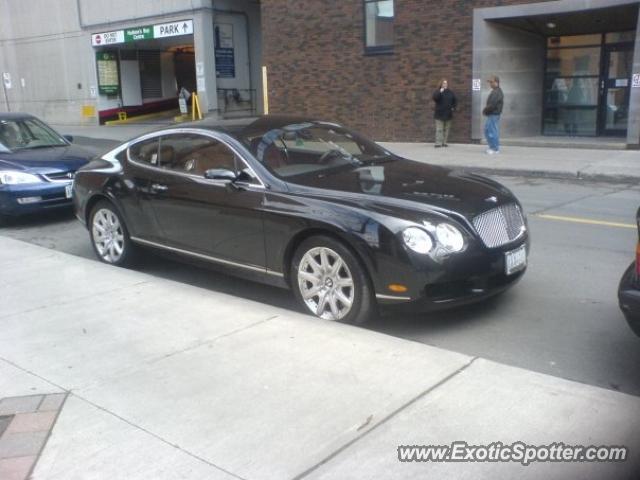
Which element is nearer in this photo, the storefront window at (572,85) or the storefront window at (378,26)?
the storefront window at (572,85)

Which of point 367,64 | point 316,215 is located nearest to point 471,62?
point 367,64

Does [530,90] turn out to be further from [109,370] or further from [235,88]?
[109,370]

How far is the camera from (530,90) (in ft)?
59.4

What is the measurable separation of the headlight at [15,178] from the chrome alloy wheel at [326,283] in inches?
218

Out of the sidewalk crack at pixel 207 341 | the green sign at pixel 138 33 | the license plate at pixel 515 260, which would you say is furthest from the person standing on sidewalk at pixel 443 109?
the green sign at pixel 138 33

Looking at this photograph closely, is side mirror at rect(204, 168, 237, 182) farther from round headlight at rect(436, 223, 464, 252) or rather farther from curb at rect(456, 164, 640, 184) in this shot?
curb at rect(456, 164, 640, 184)

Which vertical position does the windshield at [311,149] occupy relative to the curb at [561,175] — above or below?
above

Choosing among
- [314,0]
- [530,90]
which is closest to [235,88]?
[314,0]

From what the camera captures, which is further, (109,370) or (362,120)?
(362,120)

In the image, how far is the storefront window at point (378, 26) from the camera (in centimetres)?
1838

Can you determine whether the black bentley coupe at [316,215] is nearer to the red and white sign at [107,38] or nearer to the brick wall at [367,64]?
the brick wall at [367,64]

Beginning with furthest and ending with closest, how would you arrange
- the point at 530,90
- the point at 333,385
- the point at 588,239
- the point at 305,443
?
the point at 530,90 < the point at 588,239 < the point at 333,385 < the point at 305,443

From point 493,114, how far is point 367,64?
476cm

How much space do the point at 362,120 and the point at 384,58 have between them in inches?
71.6
